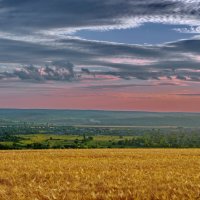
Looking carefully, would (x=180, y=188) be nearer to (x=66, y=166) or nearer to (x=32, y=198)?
(x=32, y=198)

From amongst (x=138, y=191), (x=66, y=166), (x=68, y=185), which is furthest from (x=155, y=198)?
(x=66, y=166)

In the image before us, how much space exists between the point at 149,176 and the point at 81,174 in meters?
3.24

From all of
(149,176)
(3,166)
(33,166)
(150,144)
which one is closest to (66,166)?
(33,166)

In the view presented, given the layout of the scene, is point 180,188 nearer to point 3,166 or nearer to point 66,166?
point 66,166

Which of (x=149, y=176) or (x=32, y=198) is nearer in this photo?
(x=32, y=198)

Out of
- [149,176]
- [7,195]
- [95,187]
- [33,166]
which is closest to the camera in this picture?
[7,195]

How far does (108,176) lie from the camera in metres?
20.6

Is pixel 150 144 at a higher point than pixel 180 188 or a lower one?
lower

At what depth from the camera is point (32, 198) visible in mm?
15180

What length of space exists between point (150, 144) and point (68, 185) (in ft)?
260

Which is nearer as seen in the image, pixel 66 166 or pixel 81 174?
pixel 81 174

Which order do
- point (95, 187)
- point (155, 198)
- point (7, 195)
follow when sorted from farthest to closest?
point (95, 187)
point (7, 195)
point (155, 198)

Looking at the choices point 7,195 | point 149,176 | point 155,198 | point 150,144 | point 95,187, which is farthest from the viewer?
point 150,144

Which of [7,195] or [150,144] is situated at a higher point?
[7,195]
